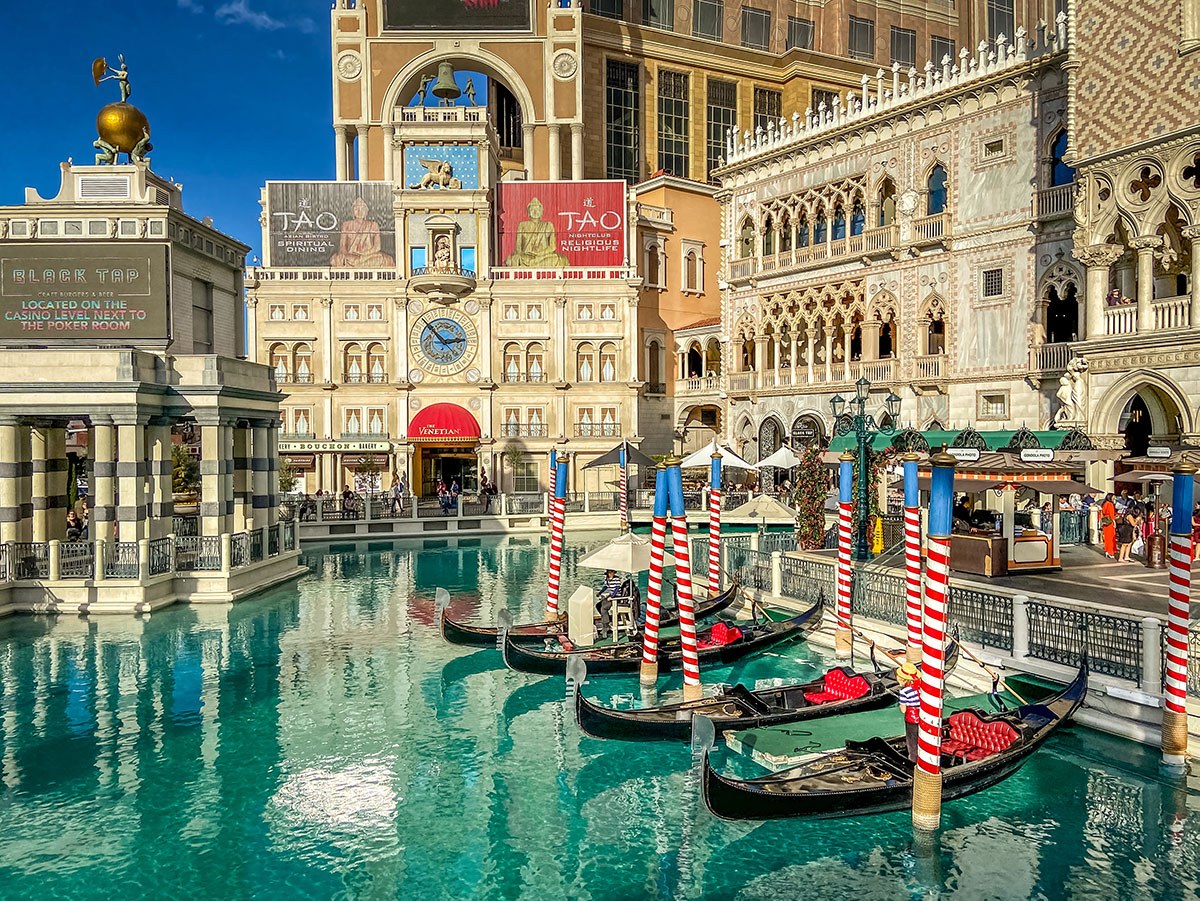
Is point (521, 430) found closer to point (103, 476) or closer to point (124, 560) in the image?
point (103, 476)

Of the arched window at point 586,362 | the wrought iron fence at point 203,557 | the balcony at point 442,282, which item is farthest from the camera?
the arched window at point 586,362

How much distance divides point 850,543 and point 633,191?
3411 cm

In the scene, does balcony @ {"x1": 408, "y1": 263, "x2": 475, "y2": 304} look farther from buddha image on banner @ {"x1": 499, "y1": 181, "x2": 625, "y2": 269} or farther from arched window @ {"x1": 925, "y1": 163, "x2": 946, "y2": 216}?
arched window @ {"x1": 925, "y1": 163, "x2": 946, "y2": 216}

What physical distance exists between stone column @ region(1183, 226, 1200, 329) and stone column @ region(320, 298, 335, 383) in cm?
3495

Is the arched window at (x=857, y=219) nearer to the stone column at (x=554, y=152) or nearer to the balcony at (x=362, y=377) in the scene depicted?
the stone column at (x=554, y=152)

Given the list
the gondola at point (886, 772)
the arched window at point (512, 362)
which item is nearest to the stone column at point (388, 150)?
the arched window at point (512, 362)

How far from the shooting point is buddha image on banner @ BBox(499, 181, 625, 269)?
44.1 meters

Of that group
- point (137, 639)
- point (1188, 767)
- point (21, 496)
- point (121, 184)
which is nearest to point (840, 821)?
point (1188, 767)

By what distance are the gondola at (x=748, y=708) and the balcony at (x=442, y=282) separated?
32.1m

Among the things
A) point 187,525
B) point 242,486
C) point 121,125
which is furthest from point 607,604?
point 121,125

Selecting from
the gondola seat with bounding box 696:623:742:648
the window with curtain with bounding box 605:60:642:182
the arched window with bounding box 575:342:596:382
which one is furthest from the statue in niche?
the gondola seat with bounding box 696:623:742:648

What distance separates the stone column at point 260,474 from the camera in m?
25.3

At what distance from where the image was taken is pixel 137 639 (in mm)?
18516

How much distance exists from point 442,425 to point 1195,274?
30.2 metres
